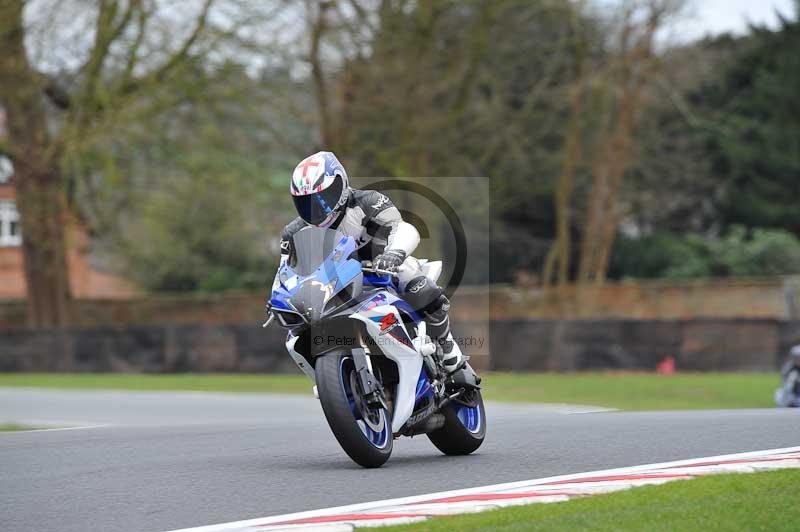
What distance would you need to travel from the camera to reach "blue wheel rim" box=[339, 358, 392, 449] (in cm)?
714

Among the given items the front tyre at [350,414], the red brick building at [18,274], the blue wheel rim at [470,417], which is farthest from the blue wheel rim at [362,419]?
the red brick building at [18,274]

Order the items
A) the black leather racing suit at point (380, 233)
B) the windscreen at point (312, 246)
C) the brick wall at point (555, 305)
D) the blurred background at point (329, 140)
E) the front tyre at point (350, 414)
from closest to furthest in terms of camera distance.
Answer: the front tyre at point (350, 414), the windscreen at point (312, 246), the black leather racing suit at point (380, 233), the blurred background at point (329, 140), the brick wall at point (555, 305)

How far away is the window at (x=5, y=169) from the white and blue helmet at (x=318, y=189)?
21.8 metres

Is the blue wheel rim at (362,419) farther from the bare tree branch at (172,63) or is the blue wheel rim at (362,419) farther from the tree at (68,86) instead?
the bare tree branch at (172,63)

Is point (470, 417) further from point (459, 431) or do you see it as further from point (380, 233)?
point (380, 233)

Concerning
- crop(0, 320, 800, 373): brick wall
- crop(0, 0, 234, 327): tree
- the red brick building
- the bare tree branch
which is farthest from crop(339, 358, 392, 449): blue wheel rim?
the red brick building

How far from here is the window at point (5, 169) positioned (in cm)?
2786

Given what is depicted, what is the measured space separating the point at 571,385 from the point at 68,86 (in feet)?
43.2

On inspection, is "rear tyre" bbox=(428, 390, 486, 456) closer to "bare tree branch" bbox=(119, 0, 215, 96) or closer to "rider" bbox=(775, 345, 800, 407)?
"rider" bbox=(775, 345, 800, 407)

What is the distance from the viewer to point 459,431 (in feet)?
27.0

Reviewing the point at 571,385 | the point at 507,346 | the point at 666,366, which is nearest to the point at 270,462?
the point at 571,385

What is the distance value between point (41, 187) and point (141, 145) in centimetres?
226

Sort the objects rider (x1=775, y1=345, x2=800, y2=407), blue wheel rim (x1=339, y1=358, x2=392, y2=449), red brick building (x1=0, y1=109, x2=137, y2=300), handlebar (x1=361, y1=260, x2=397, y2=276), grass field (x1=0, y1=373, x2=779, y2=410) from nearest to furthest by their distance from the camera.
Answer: blue wheel rim (x1=339, y1=358, x2=392, y2=449) < handlebar (x1=361, y1=260, x2=397, y2=276) < rider (x1=775, y1=345, x2=800, y2=407) < grass field (x1=0, y1=373, x2=779, y2=410) < red brick building (x1=0, y1=109, x2=137, y2=300)

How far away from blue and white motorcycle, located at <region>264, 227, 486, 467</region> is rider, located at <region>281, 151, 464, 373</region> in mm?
95
